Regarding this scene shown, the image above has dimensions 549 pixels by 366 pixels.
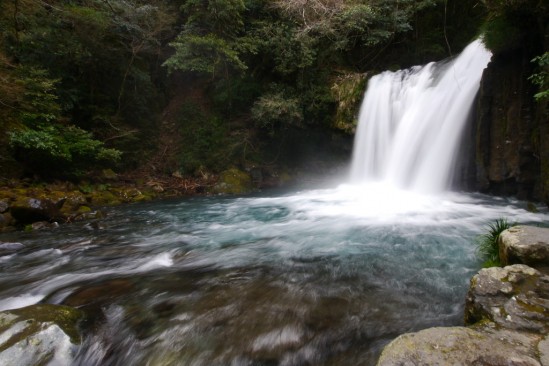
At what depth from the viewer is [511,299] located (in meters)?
2.25

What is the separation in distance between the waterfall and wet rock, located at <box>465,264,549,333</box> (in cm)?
674

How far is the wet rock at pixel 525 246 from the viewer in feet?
8.77

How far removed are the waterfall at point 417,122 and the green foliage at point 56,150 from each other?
9.18 meters

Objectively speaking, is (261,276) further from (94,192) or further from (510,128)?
(94,192)

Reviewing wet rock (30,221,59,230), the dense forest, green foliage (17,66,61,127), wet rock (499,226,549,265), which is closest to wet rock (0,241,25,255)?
wet rock (30,221,59,230)

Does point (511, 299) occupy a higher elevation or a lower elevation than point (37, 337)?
higher

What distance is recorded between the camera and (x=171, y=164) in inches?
511

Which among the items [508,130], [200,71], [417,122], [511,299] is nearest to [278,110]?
[200,71]

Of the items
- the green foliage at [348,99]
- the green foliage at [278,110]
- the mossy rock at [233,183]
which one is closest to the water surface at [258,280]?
the mossy rock at [233,183]

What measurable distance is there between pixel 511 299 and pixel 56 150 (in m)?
10.6

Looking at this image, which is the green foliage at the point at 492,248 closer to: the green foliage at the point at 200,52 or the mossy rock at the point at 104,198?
the green foliage at the point at 200,52

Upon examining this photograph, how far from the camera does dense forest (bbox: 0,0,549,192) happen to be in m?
8.86

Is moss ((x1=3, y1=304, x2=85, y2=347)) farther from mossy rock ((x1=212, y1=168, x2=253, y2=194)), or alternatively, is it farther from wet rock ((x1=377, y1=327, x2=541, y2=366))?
mossy rock ((x1=212, y1=168, x2=253, y2=194))

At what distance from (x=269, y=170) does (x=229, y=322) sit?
34.8ft
